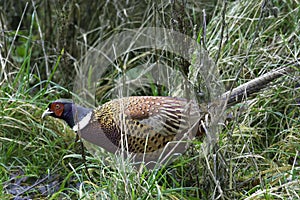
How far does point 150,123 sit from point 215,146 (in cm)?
50

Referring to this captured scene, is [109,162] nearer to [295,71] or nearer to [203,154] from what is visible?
[203,154]

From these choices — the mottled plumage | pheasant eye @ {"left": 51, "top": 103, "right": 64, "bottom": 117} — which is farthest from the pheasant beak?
the mottled plumage

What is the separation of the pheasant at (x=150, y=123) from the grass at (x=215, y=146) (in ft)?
0.29

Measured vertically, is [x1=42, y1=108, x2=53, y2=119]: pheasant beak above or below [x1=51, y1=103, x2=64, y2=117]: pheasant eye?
below

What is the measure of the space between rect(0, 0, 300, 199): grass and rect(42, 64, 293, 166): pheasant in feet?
0.29

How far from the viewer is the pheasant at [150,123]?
3158mm

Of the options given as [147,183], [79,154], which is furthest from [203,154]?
[79,154]

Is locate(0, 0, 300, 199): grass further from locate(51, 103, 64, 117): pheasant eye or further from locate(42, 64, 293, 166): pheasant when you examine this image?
locate(51, 103, 64, 117): pheasant eye

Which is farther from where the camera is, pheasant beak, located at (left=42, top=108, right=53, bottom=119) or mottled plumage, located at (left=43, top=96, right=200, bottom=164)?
pheasant beak, located at (left=42, top=108, right=53, bottom=119)

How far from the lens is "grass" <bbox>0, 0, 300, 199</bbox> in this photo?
2.90 meters

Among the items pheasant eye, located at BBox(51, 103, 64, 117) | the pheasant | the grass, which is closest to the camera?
the grass

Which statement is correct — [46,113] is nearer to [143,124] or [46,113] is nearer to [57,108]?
[57,108]

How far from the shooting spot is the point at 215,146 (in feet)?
9.42

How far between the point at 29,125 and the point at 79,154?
0.37 meters
